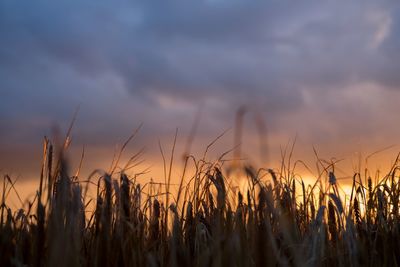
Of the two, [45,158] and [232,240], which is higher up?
[45,158]

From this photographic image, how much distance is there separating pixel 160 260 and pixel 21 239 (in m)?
0.92

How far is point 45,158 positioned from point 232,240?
1.36 metres

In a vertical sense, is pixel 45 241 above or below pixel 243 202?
Result: below

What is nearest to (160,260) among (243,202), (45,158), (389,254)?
(243,202)

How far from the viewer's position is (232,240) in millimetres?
3156

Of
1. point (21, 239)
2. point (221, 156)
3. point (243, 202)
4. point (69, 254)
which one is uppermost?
point (221, 156)

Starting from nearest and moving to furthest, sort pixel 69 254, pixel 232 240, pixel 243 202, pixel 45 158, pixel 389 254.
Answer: pixel 69 254, pixel 232 240, pixel 45 158, pixel 243 202, pixel 389 254

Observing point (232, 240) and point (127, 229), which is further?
point (127, 229)

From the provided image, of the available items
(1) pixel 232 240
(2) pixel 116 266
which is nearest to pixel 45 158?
(2) pixel 116 266

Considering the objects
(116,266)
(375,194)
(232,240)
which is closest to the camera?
(232,240)

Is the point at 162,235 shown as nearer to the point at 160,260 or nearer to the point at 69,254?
the point at 160,260

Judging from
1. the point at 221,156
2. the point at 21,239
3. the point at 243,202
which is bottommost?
the point at 21,239

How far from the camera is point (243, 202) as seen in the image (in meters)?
4.15

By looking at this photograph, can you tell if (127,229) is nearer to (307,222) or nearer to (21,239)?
(21,239)
